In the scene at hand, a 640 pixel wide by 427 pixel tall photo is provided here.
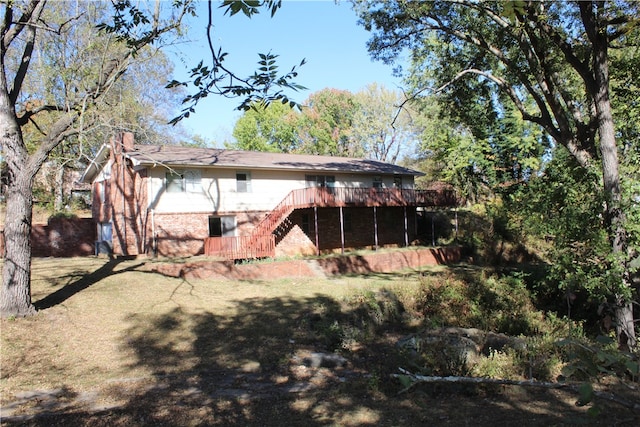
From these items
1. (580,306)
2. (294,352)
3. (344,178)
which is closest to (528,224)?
(580,306)

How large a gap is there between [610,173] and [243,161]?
60.7ft

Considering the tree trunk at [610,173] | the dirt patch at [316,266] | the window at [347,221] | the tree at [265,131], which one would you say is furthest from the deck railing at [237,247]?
the tree at [265,131]

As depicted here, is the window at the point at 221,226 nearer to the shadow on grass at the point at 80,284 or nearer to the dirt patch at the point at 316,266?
the dirt patch at the point at 316,266

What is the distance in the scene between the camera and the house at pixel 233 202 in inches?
869

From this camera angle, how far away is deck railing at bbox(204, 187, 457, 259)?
71.2ft

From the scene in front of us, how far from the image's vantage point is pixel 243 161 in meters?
25.3

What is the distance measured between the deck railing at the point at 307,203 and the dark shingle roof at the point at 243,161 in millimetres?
2538

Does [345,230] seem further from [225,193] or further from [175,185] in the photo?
[175,185]

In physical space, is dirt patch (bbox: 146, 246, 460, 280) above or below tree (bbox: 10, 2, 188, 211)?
below

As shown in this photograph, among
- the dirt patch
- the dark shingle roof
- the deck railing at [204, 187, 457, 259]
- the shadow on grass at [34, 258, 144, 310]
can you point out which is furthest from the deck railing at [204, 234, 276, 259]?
the dark shingle roof

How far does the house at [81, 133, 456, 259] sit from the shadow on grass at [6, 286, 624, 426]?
10.3m

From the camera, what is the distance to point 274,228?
2375cm

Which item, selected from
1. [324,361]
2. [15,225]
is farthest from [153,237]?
[324,361]

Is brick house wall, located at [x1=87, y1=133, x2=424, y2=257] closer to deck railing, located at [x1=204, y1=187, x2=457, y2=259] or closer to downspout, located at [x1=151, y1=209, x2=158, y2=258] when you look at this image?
downspout, located at [x1=151, y1=209, x2=158, y2=258]
